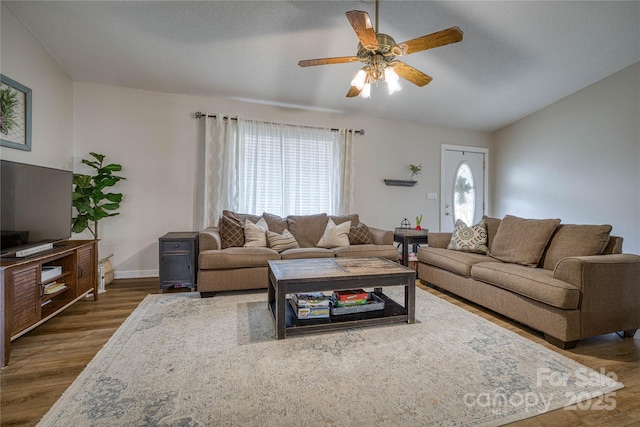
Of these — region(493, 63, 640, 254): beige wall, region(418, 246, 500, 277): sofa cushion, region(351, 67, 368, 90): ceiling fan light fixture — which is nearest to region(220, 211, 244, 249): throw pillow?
region(351, 67, 368, 90): ceiling fan light fixture

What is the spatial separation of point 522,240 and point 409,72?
1.97m

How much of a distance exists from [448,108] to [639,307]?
11.2 ft

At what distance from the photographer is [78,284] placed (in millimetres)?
2564

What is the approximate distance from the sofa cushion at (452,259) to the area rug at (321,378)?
2.07 feet

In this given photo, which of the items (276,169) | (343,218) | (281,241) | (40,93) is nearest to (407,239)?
(343,218)

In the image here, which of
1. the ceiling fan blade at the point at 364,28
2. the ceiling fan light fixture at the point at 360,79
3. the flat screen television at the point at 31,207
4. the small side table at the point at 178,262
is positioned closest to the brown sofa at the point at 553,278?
the ceiling fan light fixture at the point at 360,79

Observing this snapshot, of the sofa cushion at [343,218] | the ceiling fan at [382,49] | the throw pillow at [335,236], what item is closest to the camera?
the ceiling fan at [382,49]

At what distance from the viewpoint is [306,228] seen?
395 centimetres

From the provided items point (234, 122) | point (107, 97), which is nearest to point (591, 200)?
point (234, 122)

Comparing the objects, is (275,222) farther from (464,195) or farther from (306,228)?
(464,195)

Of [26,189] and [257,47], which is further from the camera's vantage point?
[257,47]

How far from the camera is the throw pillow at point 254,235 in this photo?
3.45 meters

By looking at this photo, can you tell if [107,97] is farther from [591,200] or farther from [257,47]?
[591,200]

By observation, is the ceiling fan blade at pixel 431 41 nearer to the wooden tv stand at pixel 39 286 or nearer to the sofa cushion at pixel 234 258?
the sofa cushion at pixel 234 258
